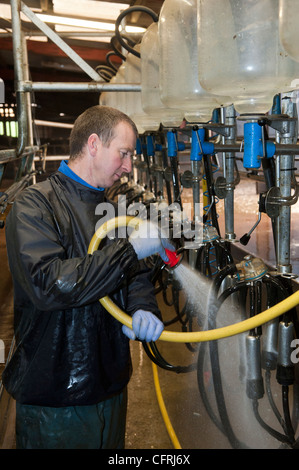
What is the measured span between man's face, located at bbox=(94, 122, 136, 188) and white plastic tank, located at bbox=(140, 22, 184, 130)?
72 cm

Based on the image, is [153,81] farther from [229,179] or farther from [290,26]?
[290,26]

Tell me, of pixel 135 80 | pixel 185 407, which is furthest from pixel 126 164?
pixel 135 80

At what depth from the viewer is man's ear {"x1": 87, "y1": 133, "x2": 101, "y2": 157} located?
4.02 feet

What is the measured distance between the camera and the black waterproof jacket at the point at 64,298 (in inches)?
40.6

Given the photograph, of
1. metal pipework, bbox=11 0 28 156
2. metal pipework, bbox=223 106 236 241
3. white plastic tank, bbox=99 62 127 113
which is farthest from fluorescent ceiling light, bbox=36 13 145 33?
metal pipework, bbox=223 106 236 241

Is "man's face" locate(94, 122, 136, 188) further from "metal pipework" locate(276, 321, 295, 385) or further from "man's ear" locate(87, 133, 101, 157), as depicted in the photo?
"metal pipework" locate(276, 321, 295, 385)

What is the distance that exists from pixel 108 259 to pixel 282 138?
66 cm

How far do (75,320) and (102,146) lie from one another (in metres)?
0.46

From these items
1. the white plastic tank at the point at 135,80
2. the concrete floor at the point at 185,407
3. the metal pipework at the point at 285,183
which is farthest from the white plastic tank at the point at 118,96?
the metal pipework at the point at 285,183

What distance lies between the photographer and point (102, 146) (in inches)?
48.4

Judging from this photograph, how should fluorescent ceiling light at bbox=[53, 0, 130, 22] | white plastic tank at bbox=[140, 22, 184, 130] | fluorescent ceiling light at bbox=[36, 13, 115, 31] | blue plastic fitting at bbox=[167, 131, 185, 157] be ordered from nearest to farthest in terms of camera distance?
white plastic tank at bbox=[140, 22, 184, 130] < blue plastic fitting at bbox=[167, 131, 185, 157] < fluorescent ceiling light at bbox=[53, 0, 130, 22] < fluorescent ceiling light at bbox=[36, 13, 115, 31]

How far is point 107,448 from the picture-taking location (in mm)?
1331

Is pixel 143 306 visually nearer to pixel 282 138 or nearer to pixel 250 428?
pixel 282 138
